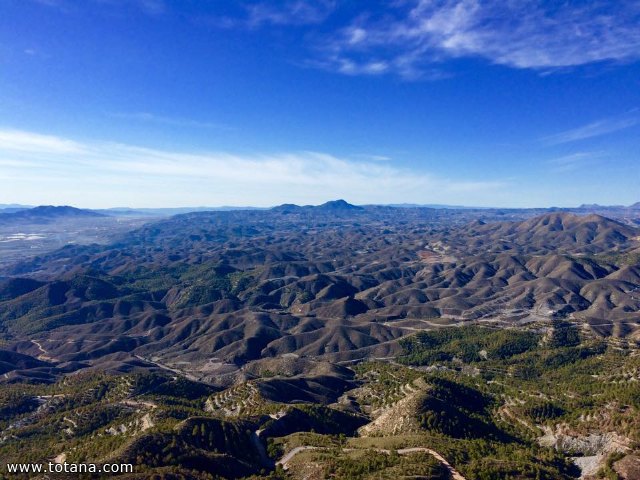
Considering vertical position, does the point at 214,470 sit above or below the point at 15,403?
above

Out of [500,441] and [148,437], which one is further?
[500,441]

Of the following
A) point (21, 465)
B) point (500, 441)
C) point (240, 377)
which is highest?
point (21, 465)

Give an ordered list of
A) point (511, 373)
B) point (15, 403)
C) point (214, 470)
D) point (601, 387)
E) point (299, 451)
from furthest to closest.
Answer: point (511, 373)
point (601, 387)
point (15, 403)
point (299, 451)
point (214, 470)

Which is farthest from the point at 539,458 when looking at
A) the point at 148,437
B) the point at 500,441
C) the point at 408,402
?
the point at 148,437

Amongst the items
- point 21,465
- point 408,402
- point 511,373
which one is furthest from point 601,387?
point 21,465

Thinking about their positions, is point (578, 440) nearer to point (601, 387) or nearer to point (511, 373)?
point (601, 387)

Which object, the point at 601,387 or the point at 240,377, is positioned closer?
the point at 601,387

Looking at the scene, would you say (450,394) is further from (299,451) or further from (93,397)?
(93,397)

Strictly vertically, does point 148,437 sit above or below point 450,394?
above

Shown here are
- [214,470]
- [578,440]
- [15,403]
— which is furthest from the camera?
[15,403]
